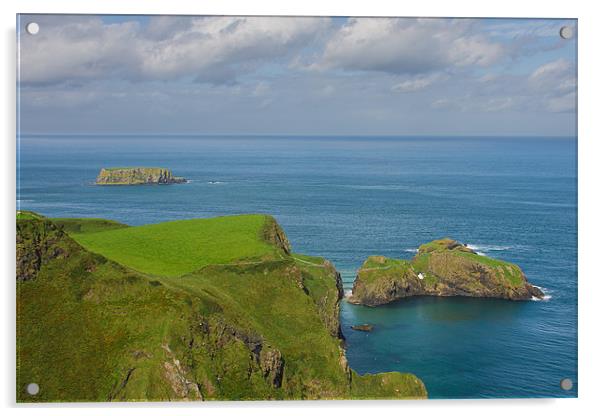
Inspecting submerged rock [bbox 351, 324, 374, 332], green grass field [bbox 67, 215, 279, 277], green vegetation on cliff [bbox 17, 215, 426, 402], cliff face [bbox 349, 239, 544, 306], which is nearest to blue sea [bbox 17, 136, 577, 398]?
submerged rock [bbox 351, 324, 374, 332]

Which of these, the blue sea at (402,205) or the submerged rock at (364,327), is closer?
the blue sea at (402,205)

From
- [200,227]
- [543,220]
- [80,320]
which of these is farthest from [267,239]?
[543,220]

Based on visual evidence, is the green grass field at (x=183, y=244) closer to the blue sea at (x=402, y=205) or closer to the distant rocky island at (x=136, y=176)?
the blue sea at (x=402, y=205)

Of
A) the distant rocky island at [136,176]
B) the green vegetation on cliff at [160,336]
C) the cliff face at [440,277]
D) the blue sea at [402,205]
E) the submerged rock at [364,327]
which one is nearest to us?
the green vegetation on cliff at [160,336]

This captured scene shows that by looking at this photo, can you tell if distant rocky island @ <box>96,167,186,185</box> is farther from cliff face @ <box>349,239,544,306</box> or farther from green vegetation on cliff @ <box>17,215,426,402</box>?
cliff face @ <box>349,239,544,306</box>

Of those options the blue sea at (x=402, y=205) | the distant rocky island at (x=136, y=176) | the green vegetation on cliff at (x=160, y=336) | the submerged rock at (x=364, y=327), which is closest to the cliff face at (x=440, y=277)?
the blue sea at (x=402, y=205)
